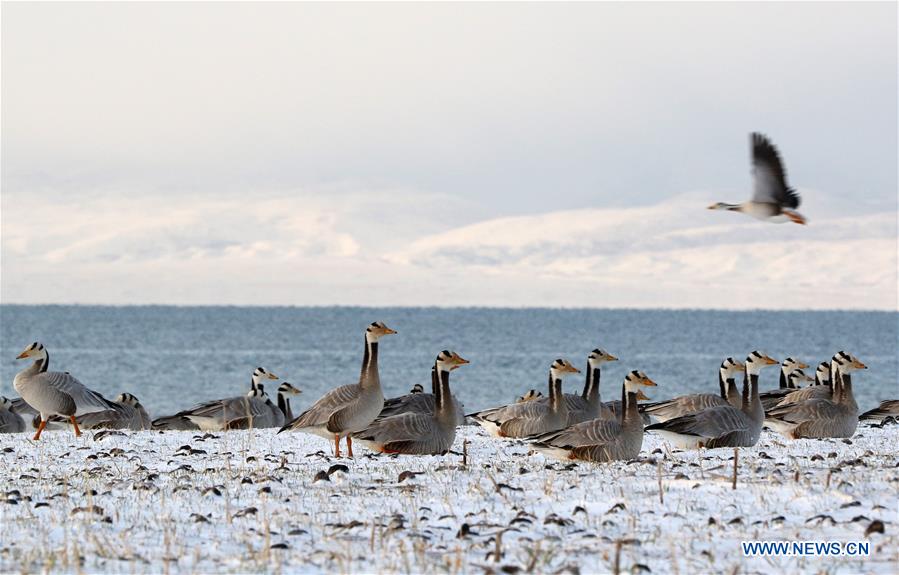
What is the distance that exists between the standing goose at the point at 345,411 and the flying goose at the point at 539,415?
3.19 m

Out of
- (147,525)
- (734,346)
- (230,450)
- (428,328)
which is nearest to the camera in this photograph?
(147,525)

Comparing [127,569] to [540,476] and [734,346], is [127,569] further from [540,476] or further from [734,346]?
[734,346]

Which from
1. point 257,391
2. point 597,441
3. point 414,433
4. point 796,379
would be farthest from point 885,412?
point 257,391

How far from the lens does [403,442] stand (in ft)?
52.9

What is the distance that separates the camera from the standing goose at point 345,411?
16.3 metres

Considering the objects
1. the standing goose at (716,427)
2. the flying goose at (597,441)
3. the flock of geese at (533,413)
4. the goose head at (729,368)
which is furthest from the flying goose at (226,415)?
the flying goose at (597,441)

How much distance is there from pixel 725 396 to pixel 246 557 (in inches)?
467

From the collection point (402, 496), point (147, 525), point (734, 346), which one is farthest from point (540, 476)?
point (734, 346)

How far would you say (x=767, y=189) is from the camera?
19.5 metres

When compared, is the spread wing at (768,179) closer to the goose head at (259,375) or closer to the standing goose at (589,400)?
the standing goose at (589,400)

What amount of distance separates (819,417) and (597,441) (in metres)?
5.08

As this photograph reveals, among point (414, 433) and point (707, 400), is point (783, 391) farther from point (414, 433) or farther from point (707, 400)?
point (414, 433)

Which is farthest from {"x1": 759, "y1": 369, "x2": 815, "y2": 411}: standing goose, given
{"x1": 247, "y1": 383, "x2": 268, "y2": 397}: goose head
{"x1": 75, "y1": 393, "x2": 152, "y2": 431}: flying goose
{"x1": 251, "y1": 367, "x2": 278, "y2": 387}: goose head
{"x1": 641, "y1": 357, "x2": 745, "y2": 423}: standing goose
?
{"x1": 75, "y1": 393, "x2": 152, "y2": 431}: flying goose

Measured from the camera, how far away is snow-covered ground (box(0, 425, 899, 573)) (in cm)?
932
